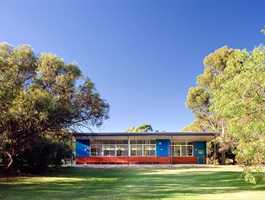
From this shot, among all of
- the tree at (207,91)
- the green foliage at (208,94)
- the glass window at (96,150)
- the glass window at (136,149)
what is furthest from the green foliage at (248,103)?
the glass window at (96,150)

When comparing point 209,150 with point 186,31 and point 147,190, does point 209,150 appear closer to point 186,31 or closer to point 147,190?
point 186,31

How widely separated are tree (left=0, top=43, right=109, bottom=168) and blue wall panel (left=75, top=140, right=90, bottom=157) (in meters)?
15.7

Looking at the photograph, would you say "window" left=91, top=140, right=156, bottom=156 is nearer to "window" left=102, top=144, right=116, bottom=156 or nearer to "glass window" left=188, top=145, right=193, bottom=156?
"window" left=102, top=144, right=116, bottom=156

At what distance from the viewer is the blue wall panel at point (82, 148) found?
5312 centimetres

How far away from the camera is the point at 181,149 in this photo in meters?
54.6

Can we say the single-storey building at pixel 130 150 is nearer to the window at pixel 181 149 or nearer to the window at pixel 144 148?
the window at pixel 144 148

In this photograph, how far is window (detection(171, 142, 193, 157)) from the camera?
54.4 metres

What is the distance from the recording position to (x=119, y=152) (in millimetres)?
53656

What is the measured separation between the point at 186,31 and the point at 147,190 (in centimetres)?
1451

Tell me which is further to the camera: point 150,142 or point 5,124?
point 150,142

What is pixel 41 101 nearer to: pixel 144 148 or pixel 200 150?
pixel 144 148

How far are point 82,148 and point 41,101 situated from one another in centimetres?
2881

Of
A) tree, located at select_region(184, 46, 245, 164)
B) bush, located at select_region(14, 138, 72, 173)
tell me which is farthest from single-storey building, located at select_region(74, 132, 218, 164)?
bush, located at select_region(14, 138, 72, 173)

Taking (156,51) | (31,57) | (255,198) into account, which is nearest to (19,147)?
(31,57)
